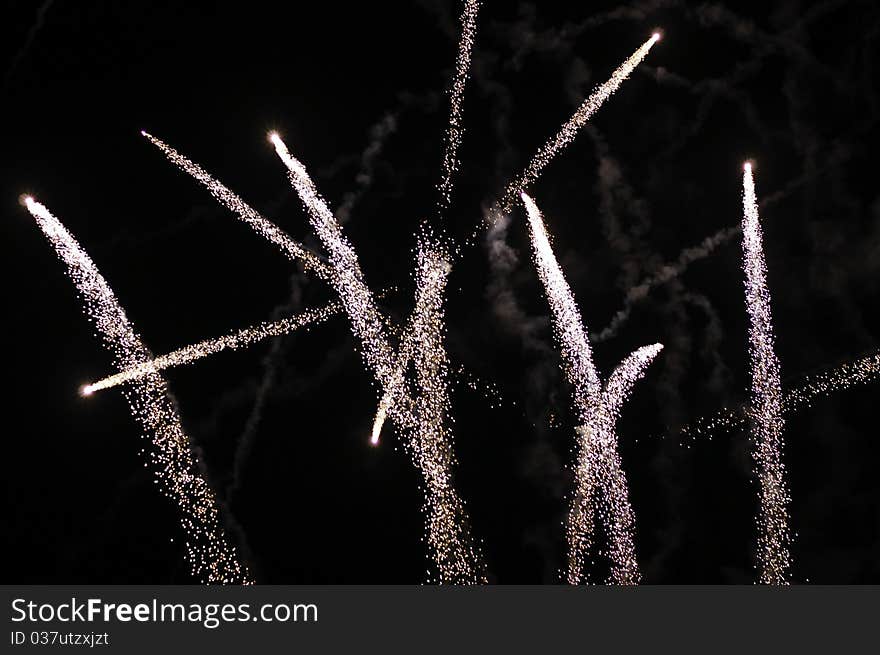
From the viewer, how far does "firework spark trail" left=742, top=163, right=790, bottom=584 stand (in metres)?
1.22

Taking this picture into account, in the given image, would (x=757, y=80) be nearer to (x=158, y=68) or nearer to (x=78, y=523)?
(x=158, y=68)

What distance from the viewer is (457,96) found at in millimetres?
1267

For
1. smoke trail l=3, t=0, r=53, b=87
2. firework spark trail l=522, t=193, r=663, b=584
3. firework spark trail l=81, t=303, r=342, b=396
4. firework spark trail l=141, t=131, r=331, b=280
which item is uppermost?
smoke trail l=3, t=0, r=53, b=87

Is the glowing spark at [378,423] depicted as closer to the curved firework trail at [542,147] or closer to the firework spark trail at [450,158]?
the firework spark trail at [450,158]

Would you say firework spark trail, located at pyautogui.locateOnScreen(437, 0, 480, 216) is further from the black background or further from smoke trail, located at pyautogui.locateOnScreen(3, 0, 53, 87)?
smoke trail, located at pyautogui.locateOnScreen(3, 0, 53, 87)

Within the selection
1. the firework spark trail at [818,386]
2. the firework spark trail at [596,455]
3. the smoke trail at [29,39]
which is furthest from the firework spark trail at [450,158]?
the smoke trail at [29,39]

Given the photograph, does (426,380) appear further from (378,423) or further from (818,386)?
(818,386)

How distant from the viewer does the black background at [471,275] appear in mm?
1227

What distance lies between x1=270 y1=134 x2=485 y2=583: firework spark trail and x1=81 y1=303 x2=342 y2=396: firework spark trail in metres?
0.06

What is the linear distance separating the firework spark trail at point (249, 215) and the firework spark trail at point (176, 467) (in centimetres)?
24

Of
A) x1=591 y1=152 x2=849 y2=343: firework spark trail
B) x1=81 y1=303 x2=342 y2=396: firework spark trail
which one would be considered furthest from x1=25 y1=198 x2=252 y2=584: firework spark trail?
x1=591 y1=152 x2=849 y2=343: firework spark trail

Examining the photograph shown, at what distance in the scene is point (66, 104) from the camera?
1294mm

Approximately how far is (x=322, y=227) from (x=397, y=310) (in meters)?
0.19

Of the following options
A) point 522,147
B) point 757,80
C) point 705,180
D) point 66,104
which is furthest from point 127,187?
point 757,80
